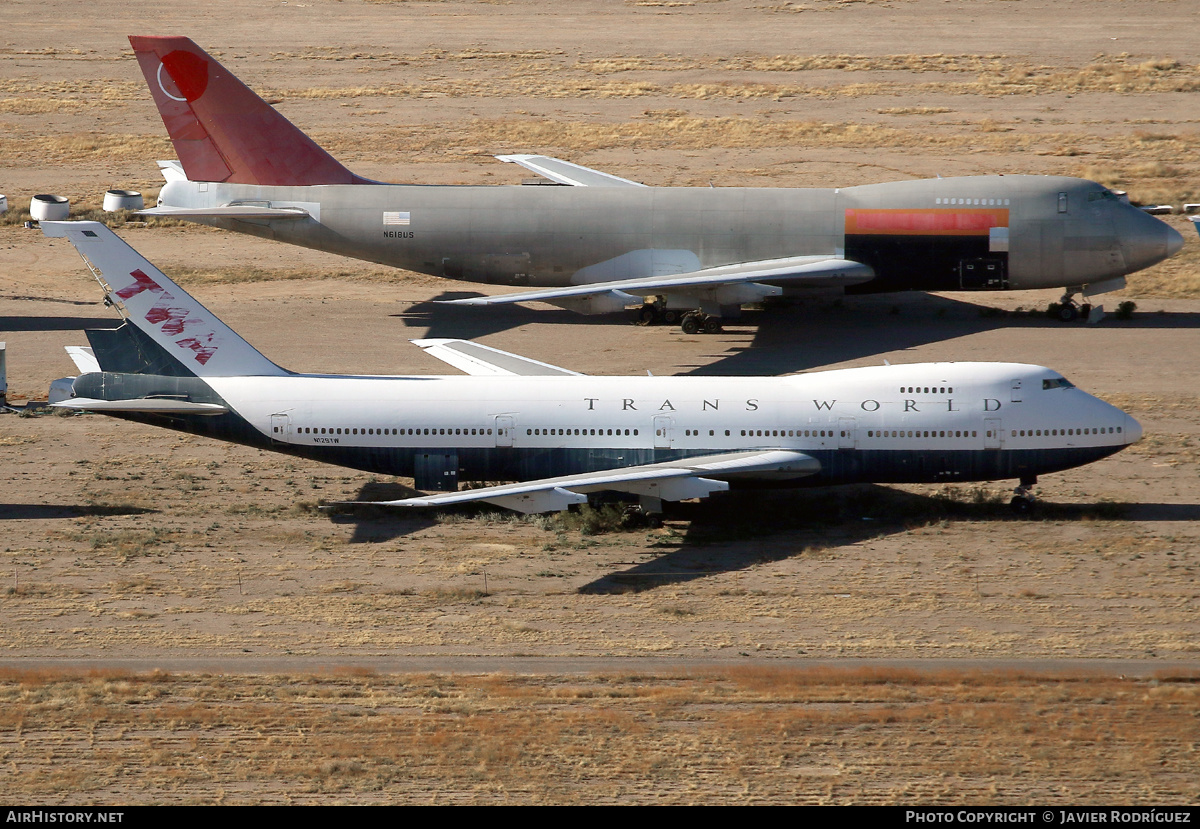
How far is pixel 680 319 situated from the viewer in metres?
51.7

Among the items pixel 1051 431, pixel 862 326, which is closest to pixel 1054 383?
pixel 1051 431

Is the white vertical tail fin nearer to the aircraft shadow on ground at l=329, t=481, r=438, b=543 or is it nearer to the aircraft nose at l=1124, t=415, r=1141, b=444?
the aircraft shadow on ground at l=329, t=481, r=438, b=543

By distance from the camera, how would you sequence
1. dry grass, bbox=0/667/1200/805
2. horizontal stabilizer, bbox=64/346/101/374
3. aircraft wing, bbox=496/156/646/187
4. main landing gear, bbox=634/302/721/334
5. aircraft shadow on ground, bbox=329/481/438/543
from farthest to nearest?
aircraft wing, bbox=496/156/646/187, main landing gear, bbox=634/302/721/334, horizontal stabilizer, bbox=64/346/101/374, aircraft shadow on ground, bbox=329/481/438/543, dry grass, bbox=0/667/1200/805

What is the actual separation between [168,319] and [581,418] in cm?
1061

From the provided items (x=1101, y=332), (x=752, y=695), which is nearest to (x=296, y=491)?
(x=752, y=695)

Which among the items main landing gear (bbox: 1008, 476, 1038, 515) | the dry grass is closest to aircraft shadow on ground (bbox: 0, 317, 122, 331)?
the dry grass

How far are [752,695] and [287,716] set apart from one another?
8665 millimetres

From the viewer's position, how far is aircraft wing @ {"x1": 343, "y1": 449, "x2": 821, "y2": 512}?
1260 inches

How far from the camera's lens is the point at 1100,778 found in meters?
23.5

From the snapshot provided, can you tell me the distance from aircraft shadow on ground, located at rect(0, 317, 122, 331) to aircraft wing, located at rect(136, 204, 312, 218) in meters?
4.46

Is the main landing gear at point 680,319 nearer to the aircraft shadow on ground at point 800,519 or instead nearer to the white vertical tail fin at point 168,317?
the aircraft shadow on ground at point 800,519

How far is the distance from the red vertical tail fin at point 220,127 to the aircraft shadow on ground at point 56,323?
626cm

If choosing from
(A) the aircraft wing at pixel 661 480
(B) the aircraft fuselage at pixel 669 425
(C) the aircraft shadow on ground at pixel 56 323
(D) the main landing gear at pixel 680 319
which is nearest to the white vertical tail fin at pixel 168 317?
(B) the aircraft fuselage at pixel 669 425
